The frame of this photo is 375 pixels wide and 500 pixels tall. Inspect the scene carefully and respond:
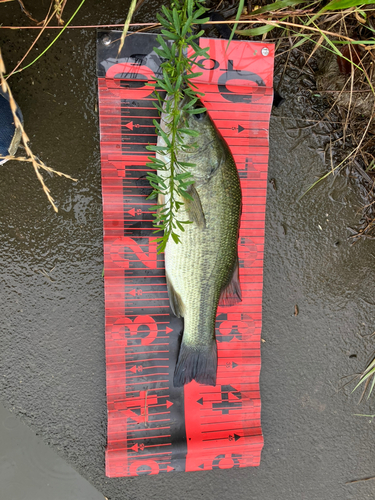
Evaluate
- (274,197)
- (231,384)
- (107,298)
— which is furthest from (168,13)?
(231,384)

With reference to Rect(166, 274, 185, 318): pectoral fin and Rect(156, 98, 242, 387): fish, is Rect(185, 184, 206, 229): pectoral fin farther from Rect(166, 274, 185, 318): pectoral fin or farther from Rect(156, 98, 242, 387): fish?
Rect(166, 274, 185, 318): pectoral fin

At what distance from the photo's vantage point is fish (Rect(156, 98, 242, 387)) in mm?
1547

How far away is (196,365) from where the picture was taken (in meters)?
1.92

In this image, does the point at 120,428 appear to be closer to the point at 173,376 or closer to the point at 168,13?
the point at 173,376

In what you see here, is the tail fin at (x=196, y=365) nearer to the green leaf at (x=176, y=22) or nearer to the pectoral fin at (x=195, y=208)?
the pectoral fin at (x=195, y=208)

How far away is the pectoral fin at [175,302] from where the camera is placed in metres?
1.84

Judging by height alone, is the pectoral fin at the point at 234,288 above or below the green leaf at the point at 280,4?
below

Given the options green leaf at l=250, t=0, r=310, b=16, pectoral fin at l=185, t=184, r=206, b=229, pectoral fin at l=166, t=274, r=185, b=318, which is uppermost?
green leaf at l=250, t=0, r=310, b=16

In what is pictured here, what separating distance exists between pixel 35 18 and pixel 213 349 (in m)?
2.24

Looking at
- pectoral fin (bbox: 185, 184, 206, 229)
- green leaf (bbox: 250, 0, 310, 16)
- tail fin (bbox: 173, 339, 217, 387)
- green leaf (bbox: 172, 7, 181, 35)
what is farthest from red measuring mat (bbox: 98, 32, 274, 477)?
green leaf (bbox: 172, 7, 181, 35)

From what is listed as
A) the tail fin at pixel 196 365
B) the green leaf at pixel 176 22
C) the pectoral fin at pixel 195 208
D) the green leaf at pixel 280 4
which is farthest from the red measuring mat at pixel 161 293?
the green leaf at pixel 176 22

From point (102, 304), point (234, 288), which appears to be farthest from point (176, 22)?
point (102, 304)

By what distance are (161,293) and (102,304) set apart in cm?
41

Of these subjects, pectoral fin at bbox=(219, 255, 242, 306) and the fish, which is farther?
pectoral fin at bbox=(219, 255, 242, 306)
